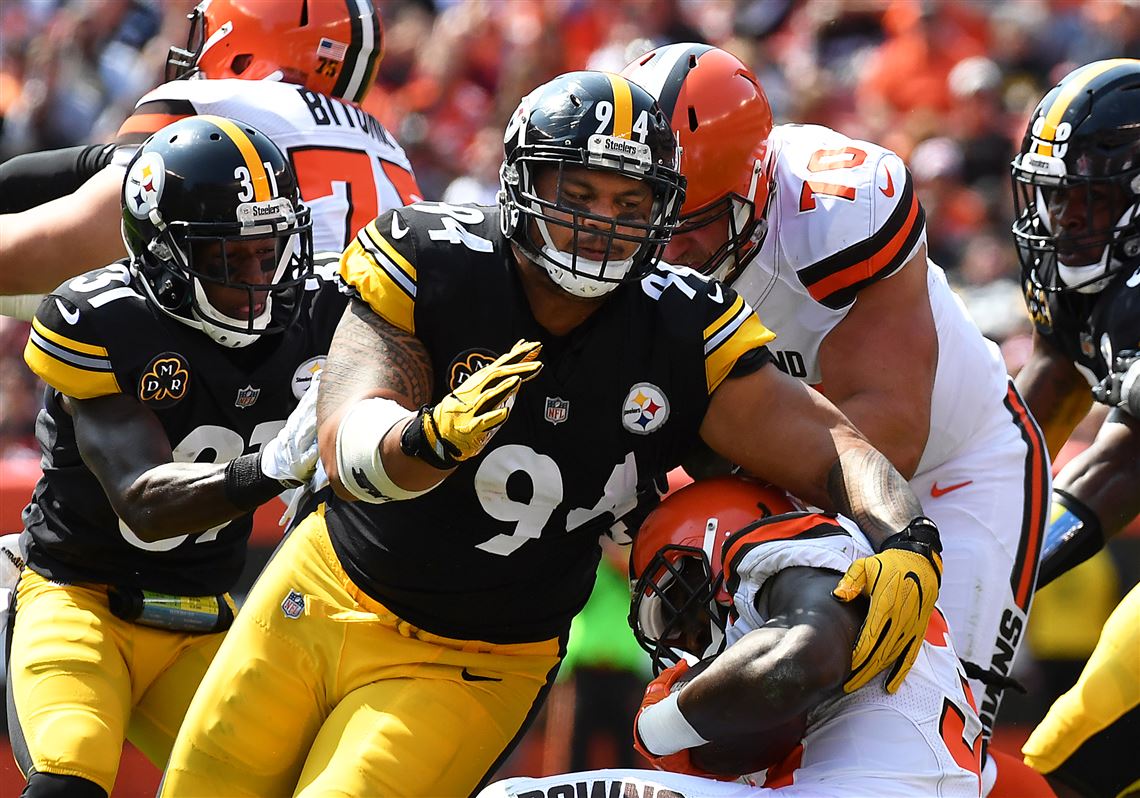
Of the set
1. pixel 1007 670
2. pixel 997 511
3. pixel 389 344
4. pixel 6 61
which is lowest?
pixel 6 61

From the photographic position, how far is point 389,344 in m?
3.09

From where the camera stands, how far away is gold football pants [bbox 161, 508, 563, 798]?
314 cm

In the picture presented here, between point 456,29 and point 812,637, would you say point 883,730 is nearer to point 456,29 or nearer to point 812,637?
point 812,637

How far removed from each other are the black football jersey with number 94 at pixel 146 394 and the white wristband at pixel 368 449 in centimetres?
92

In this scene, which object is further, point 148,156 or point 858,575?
point 148,156

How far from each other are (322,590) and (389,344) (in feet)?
1.92

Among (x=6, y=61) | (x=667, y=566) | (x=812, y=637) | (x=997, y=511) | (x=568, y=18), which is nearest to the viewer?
(x=812, y=637)

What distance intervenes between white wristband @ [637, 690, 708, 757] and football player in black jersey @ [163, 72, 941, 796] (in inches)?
17.2

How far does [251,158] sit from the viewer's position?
151 inches

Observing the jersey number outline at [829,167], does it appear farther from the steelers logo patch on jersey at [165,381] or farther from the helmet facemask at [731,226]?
the steelers logo patch on jersey at [165,381]

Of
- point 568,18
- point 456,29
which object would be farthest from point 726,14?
point 456,29

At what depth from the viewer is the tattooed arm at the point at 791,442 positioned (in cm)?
318

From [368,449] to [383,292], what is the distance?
0.42 metres

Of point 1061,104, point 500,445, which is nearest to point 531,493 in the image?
point 500,445
